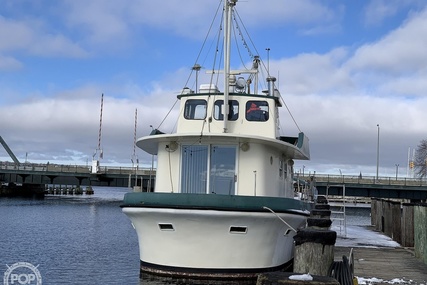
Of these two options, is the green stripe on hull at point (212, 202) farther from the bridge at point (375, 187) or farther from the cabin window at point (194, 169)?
the bridge at point (375, 187)

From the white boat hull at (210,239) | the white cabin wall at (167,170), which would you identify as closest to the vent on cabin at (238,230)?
the white boat hull at (210,239)

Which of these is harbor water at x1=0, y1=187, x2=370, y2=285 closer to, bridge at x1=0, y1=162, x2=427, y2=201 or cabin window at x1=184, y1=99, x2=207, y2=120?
cabin window at x1=184, y1=99, x2=207, y2=120

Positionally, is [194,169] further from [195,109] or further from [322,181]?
[322,181]

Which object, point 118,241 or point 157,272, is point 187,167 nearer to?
point 157,272

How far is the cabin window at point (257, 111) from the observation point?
17.8 meters

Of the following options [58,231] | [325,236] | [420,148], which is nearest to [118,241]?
[58,231]

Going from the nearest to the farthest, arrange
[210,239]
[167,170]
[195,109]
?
[210,239] < [167,170] < [195,109]

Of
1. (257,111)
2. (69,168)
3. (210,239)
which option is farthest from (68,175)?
(210,239)

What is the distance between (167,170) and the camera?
17047 mm

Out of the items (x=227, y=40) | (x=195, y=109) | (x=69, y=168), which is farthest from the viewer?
(x=69, y=168)

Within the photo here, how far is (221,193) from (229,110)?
312 cm

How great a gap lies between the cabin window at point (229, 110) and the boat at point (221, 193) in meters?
0.03

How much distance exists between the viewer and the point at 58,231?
3375 centimetres

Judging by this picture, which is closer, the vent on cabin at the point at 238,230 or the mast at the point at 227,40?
the vent on cabin at the point at 238,230
